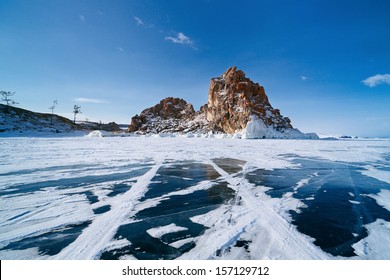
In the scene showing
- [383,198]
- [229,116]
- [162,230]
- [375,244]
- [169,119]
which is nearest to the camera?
[375,244]

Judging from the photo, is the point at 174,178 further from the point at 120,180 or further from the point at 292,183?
the point at 292,183

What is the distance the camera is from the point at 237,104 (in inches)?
2751

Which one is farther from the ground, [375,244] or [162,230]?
[375,244]

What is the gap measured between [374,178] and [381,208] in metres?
3.88

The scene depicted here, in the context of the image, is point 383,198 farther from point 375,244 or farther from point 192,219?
point 192,219

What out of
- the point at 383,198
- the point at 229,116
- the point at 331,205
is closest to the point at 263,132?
the point at 229,116

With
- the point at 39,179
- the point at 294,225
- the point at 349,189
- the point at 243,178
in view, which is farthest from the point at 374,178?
the point at 39,179

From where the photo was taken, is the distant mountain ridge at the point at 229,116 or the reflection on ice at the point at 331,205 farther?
the distant mountain ridge at the point at 229,116

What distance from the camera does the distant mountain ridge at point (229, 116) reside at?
59819mm

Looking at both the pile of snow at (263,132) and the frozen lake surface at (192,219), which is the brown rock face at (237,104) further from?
the frozen lake surface at (192,219)

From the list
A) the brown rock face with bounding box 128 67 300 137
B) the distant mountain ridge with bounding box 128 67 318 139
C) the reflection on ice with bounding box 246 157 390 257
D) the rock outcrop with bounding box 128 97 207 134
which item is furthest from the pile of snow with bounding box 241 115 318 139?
the reflection on ice with bounding box 246 157 390 257

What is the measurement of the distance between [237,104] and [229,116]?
5.97 m

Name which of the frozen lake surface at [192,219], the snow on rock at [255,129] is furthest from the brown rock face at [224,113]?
the frozen lake surface at [192,219]

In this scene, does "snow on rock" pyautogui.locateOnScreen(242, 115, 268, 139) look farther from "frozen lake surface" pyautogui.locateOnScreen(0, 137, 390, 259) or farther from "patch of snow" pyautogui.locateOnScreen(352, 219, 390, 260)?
"patch of snow" pyautogui.locateOnScreen(352, 219, 390, 260)
